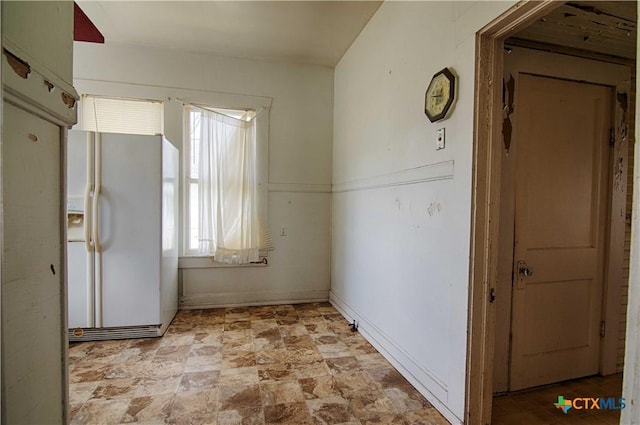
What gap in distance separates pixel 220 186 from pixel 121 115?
128 centimetres

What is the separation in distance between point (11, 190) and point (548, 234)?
8.75ft

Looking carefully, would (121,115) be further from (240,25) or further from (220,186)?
(240,25)

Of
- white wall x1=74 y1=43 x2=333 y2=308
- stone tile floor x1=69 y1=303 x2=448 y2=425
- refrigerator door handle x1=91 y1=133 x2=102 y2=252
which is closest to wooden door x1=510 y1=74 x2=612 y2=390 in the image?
stone tile floor x1=69 y1=303 x2=448 y2=425

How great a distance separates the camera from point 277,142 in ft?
12.5

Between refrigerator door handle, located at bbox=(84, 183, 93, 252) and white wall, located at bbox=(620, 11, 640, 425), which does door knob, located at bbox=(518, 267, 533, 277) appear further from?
refrigerator door handle, located at bbox=(84, 183, 93, 252)

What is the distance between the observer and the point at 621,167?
89.6 inches

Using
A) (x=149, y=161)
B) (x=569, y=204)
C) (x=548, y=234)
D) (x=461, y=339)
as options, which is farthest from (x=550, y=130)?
(x=149, y=161)

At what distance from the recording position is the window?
3557 mm

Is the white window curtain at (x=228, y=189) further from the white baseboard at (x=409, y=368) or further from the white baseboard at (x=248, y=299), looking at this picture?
the white baseboard at (x=409, y=368)

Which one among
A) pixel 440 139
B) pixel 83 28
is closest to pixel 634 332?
pixel 440 139

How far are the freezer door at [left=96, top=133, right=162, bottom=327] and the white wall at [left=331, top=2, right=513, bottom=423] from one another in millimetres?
1872

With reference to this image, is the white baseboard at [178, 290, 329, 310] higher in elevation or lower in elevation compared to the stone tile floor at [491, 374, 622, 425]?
higher

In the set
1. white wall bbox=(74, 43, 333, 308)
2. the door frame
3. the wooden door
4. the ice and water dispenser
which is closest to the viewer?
the door frame

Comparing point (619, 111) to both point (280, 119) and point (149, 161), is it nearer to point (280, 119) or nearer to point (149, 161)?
point (280, 119)
